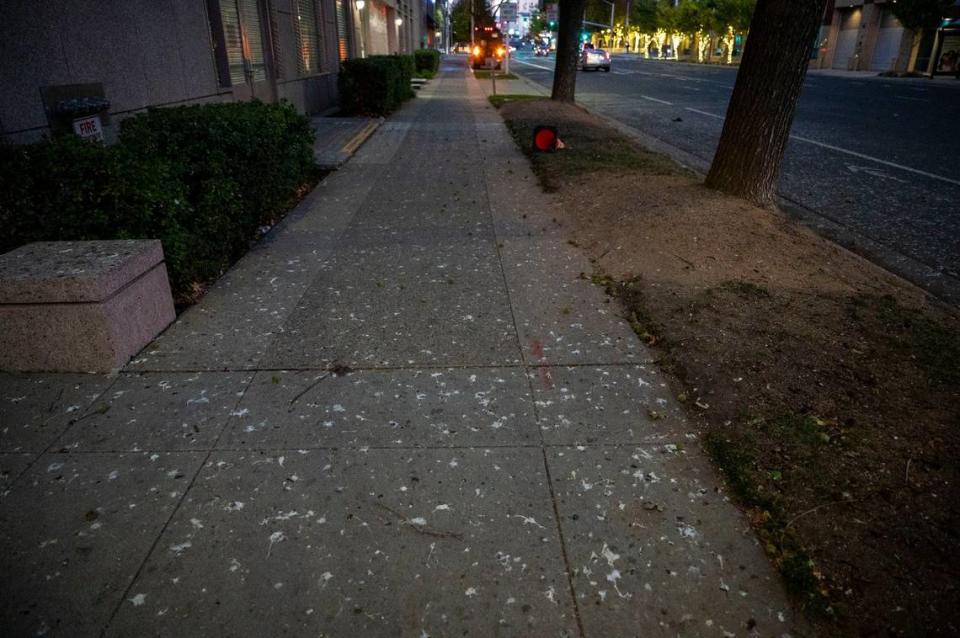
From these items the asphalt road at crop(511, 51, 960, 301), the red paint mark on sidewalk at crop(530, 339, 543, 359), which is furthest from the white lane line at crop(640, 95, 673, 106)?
the red paint mark on sidewalk at crop(530, 339, 543, 359)

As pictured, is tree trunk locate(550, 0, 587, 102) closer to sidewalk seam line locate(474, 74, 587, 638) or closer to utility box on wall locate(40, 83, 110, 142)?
utility box on wall locate(40, 83, 110, 142)

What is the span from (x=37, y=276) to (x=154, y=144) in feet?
6.37

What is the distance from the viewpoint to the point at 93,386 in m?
3.40

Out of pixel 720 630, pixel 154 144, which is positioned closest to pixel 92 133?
pixel 154 144

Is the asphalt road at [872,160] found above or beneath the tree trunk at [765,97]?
beneath

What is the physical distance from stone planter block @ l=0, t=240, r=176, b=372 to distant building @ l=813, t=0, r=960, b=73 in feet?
150

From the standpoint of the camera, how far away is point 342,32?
796 inches

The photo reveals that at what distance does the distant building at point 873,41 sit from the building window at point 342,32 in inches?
1401

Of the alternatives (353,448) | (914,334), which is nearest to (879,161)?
(914,334)

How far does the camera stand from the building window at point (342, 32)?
1944 centimetres

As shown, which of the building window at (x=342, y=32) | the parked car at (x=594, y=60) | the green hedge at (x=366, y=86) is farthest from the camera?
the parked car at (x=594, y=60)

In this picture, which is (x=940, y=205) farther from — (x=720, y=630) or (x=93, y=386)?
(x=93, y=386)

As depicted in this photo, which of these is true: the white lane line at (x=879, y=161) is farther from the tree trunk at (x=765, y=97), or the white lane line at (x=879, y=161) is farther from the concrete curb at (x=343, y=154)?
the concrete curb at (x=343, y=154)

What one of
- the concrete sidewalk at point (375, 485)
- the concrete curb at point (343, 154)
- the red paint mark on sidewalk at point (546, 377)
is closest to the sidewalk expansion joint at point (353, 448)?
the concrete sidewalk at point (375, 485)
